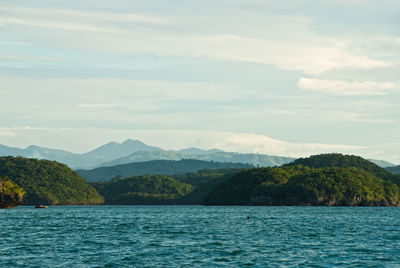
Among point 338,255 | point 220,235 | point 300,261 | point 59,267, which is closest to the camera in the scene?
point 59,267

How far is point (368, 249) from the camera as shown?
86812mm

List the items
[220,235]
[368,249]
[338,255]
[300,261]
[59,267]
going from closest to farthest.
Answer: [59,267] → [300,261] → [338,255] → [368,249] → [220,235]

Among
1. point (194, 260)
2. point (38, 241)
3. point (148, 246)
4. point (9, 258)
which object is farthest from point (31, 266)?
point (38, 241)

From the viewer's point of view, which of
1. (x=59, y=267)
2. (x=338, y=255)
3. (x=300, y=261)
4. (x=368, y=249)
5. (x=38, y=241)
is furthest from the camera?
(x=38, y=241)

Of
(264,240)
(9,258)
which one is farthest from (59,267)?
(264,240)

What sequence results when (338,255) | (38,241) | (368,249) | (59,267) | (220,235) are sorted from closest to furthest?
(59,267) → (338,255) → (368,249) → (38,241) → (220,235)

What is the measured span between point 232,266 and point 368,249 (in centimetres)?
2911

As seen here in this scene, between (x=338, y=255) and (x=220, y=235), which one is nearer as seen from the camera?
(x=338, y=255)

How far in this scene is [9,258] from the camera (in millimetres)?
74250

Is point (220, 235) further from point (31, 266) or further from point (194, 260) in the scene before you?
point (31, 266)

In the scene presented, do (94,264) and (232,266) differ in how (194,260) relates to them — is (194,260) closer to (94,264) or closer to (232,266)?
(232,266)

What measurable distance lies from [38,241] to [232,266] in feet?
148

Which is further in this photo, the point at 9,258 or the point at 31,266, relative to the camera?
the point at 9,258

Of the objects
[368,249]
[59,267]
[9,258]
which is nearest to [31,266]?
[59,267]
